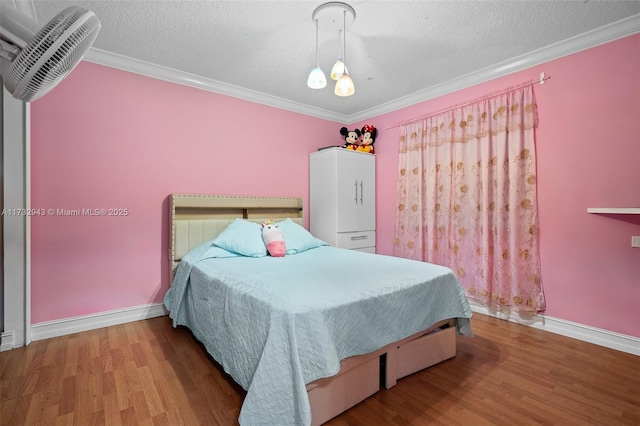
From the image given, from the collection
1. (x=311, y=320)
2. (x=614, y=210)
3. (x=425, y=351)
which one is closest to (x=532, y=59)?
(x=614, y=210)

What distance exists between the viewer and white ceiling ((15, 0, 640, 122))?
6.97 ft

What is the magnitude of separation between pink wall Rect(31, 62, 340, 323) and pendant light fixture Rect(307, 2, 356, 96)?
1.64 m

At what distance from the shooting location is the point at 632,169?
2.30m

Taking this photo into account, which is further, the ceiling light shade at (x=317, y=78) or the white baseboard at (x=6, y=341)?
the white baseboard at (x=6, y=341)

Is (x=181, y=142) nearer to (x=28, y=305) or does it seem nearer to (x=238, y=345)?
(x=28, y=305)

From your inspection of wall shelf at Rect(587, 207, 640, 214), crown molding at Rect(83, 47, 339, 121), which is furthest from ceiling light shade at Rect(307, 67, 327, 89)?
wall shelf at Rect(587, 207, 640, 214)

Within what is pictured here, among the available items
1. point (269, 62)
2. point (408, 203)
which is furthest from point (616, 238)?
point (269, 62)

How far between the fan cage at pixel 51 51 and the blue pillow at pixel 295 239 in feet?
7.41

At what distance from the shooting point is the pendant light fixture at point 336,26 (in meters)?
2.10

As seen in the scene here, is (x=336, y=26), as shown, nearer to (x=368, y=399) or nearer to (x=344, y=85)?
(x=344, y=85)

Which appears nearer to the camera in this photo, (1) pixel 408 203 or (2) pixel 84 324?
(2) pixel 84 324

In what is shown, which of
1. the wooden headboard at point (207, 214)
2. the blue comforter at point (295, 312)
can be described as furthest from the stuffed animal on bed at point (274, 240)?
the wooden headboard at point (207, 214)

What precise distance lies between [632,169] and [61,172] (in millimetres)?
4605

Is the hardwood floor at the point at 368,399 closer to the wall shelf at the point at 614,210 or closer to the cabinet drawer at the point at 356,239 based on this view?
the wall shelf at the point at 614,210
